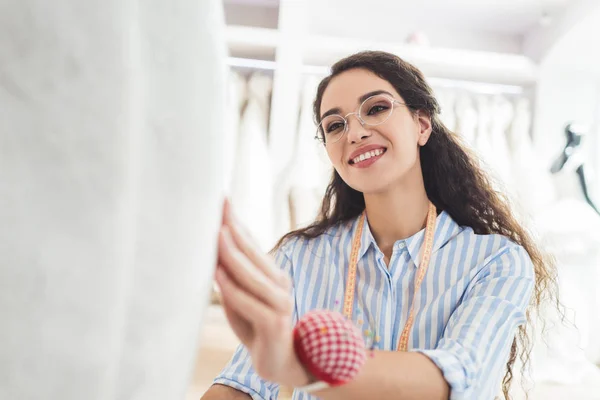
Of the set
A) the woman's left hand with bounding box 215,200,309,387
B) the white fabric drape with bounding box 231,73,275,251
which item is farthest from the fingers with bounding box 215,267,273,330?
the white fabric drape with bounding box 231,73,275,251

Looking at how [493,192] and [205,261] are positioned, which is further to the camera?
[493,192]

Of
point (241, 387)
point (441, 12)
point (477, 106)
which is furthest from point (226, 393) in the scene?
point (441, 12)

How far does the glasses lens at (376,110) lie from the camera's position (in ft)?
2.92

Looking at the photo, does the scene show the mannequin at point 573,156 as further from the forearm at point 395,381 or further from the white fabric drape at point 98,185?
the white fabric drape at point 98,185

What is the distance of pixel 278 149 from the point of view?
1868mm

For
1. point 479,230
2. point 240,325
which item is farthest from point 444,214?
point 240,325

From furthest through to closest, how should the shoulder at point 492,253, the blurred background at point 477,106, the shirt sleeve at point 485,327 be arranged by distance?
1. the blurred background at point 477,106
2. the shoulder at point 492,253
3. the shirt sleeve at point 485,327

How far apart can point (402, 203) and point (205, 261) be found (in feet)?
2.34

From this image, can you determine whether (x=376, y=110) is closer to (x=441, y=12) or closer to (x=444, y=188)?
(x=444, y=188)

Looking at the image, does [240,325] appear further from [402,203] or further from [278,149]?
[278,149]

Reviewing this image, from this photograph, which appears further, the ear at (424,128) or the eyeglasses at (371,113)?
the ear at (424,128)

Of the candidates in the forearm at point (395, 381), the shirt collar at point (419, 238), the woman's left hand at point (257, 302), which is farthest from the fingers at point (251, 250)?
the shirt collar at point (419, 238)

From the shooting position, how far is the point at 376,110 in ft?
2.97

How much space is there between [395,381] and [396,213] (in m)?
0.48
